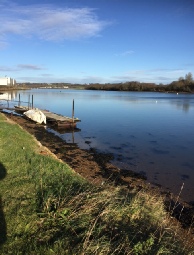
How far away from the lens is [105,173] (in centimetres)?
1273

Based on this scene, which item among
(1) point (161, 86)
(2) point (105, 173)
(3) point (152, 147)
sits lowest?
(2) point (105, 173)

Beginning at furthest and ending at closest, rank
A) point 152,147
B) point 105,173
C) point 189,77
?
point 189,77
point 152,147
point 105,173

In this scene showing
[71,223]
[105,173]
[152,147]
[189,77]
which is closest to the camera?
[71,223]

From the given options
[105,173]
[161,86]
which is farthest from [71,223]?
[161,86]

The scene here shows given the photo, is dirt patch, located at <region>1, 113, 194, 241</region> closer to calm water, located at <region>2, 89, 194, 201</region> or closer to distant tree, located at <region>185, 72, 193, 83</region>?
calm water, located at <region>2, 89, 194, 201</region>

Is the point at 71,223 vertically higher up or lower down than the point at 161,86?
lower down

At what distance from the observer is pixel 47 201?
5.37 m

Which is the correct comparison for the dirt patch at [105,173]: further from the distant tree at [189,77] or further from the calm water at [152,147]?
the distant tree at [189,77]

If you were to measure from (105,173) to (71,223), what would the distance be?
7913 mm

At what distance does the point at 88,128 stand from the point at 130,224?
22.9m

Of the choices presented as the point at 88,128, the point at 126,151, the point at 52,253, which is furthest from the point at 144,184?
the point at 88,128

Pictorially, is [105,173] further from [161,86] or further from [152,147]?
[161,86]

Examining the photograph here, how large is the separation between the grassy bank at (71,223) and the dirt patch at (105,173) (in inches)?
99.1

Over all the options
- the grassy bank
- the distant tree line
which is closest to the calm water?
the grassy bank
